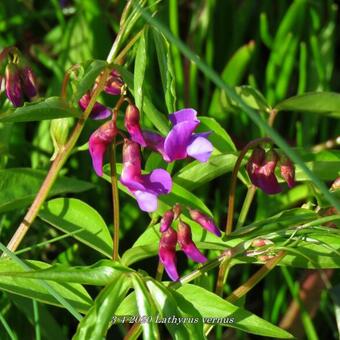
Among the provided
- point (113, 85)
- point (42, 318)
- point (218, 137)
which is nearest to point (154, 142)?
point (113, 85)

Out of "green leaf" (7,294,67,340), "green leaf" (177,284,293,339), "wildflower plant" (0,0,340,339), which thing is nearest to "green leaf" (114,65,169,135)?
"wildflower plant" (0,0,340,339)

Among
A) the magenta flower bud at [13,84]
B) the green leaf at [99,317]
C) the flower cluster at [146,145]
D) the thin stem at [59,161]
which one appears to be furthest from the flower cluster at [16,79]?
the green leaf at [99,317]

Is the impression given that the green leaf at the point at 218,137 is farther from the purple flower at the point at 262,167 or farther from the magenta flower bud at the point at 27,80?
the magenta flower bud at the point at 27,80

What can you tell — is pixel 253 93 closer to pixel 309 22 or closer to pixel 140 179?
pixel 140 179

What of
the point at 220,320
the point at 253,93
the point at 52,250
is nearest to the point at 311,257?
the point at 220,320

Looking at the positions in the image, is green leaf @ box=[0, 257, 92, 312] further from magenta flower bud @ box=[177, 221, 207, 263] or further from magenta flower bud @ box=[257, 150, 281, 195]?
magenta flower bud @ box=[257, 150, 281, 195]

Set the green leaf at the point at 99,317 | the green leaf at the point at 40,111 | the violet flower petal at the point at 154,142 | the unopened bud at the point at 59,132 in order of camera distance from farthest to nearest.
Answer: the unopened bud at the point at 59,132 → the violet flower petal at the point at 154,142 → the green leaf at the point at 40,111 → the green leaf at the point at 99,317
